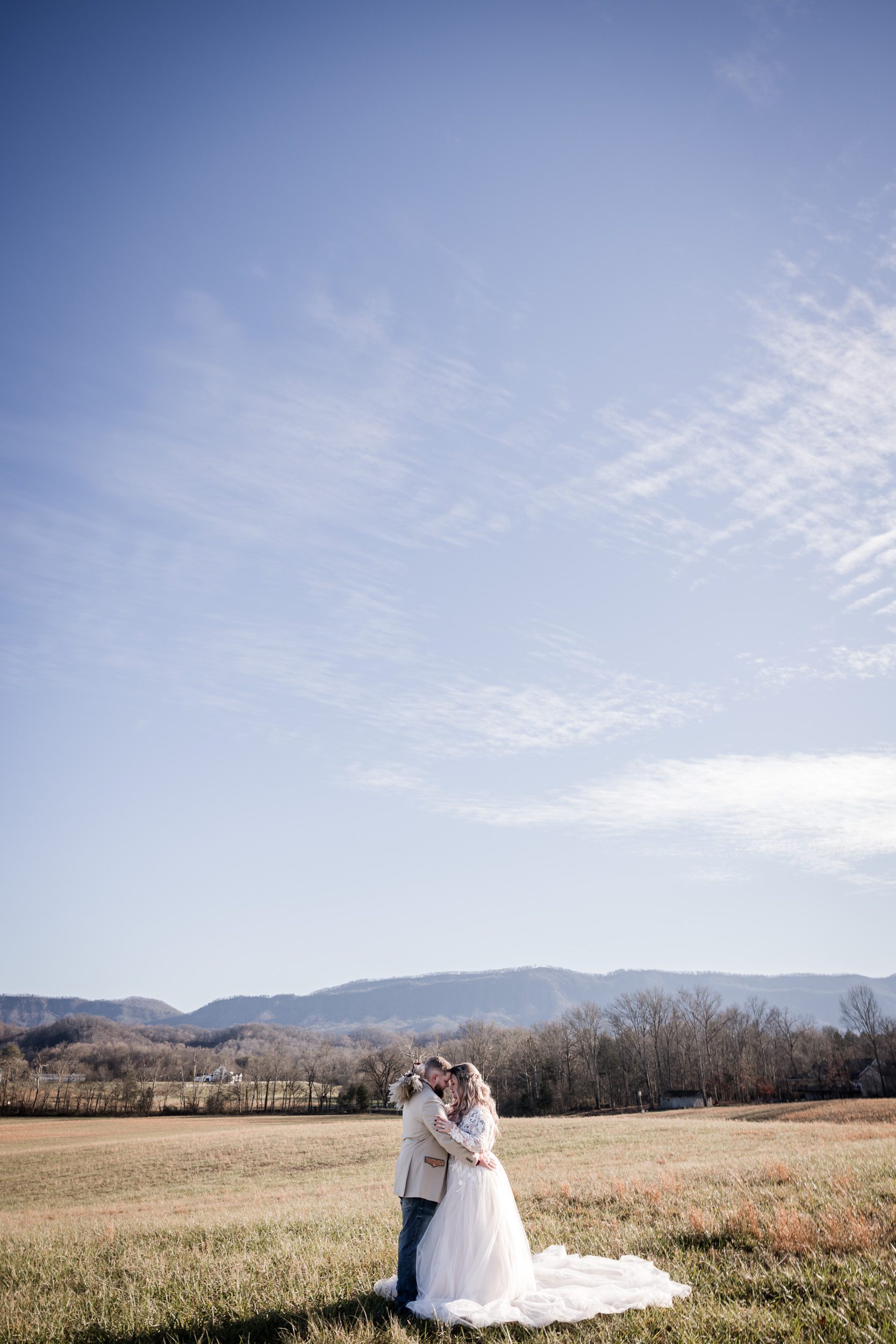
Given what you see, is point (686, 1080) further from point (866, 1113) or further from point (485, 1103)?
point (485, 1103)

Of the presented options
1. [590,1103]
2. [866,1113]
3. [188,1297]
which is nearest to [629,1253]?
[188,1297]

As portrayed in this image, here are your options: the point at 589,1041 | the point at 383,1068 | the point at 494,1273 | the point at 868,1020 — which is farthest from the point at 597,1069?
the point at 494,1273

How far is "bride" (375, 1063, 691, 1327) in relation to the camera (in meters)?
6.42

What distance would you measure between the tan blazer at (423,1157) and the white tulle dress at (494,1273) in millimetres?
110

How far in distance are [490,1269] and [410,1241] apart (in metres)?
0.91

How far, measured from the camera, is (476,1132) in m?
7.45

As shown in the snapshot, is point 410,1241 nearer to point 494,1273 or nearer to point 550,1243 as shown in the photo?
point 494,1273

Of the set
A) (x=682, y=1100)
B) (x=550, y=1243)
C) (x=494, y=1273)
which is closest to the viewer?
(x=494, y=1273)

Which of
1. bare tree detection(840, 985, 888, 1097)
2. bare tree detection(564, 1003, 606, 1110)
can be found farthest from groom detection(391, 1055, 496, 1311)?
bare tree detection(840, 985, 888, 1097)

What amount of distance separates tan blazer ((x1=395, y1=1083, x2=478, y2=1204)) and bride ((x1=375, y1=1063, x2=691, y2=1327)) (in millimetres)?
108

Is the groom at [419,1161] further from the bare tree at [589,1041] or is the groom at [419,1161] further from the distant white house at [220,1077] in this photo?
the distant white house at [220,1077]

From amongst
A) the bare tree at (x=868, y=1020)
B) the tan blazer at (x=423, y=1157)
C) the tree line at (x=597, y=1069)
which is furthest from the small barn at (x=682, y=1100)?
the tan blazer at (x=423, y=1157)

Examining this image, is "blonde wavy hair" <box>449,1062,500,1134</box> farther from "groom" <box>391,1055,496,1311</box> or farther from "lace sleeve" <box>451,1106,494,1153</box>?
"groom" <box>391,1055,496,1311</box>

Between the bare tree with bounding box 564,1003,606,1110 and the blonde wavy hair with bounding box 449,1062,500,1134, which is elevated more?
the blonde wavy hair with bounding box 449,1062,500,1134
